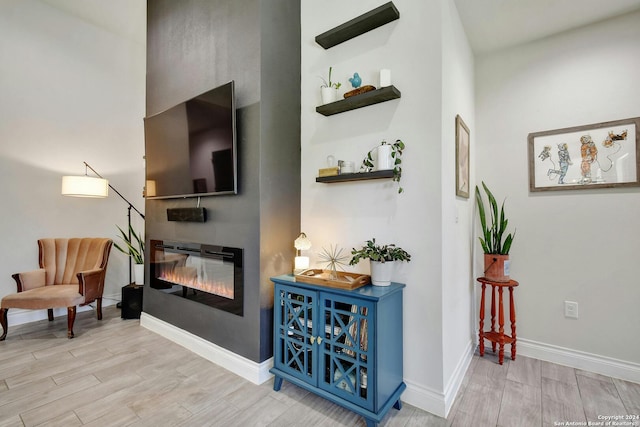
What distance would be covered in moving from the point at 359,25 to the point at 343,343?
1979mm

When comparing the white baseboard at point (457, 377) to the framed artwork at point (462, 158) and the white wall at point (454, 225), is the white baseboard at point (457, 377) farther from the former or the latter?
the framed artwork at point (462, 158)

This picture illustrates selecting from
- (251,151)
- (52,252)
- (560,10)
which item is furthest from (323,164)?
(52,252)

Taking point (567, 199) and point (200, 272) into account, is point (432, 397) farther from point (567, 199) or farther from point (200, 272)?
point (200, 272)

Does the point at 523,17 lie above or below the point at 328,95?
above

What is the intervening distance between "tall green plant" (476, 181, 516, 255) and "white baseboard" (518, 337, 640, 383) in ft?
2.66

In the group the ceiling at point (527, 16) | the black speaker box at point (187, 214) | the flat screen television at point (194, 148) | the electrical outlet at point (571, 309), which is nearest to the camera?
the ceiling at point (527, 16)

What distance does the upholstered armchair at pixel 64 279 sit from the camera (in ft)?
8.92

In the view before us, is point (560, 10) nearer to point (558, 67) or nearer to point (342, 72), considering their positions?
point (558, 67)

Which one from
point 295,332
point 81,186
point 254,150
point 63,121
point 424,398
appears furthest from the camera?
point 63,121

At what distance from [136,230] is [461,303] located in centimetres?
414

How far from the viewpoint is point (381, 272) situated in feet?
5.68

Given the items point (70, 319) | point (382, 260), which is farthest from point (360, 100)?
point (70, 319)

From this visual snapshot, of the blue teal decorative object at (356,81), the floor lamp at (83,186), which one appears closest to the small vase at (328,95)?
the blue teal decorative object at (356,81)

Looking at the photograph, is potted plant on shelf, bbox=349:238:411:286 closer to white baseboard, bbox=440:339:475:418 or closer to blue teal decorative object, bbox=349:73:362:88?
white baseboard, bbox=440:339:475:418
